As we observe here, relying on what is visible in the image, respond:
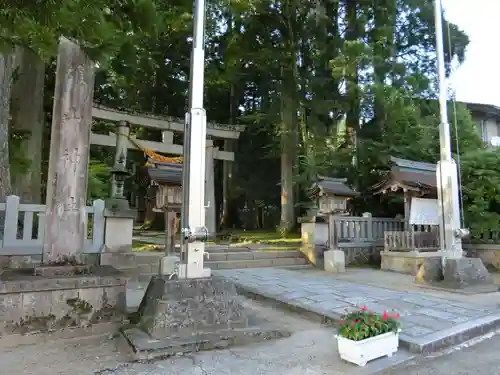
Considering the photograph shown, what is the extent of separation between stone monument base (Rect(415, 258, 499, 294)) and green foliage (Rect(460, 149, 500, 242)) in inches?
157

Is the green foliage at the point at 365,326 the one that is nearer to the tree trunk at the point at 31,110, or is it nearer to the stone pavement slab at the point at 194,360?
the stone pavement slab at the point at 194,360

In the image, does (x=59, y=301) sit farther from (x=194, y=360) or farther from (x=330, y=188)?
(x=330, y=188)

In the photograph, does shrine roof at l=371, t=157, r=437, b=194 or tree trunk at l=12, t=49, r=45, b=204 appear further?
shrine roof at l=371, t=157, r=437, b=194

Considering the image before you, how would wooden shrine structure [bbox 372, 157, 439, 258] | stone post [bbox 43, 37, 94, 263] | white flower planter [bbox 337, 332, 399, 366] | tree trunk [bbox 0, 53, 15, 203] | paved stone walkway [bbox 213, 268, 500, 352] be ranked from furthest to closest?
wooden shrine structure [bbox 372, 157, 439, 258] < tree trunk [bbox 0, 53, 15, 203] < stone post [bbox 43, 37, 94, 263] < paved stone walkway [bbox 213, 268, 500, 352] < white flower planter [bbox 337, 332, 399, 366]

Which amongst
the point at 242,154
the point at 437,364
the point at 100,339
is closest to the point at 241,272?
the point at 100,339

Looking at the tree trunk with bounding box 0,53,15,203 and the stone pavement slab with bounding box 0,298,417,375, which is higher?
the tree trunk with bounding box 0,53,15,203

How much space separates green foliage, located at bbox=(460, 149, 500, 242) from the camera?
37.2 ft

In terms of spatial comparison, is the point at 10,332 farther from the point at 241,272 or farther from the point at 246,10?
the point at 246,10

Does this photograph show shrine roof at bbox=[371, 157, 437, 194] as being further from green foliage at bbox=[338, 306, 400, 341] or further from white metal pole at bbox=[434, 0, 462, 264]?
green foliage at bbox=[338, 306, 400, 341]

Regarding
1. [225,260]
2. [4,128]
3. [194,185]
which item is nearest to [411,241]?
[225,260]

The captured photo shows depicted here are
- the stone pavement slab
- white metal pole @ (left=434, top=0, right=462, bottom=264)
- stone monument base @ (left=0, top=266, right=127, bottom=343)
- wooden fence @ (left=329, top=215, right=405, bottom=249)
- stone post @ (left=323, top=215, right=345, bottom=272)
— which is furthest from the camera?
wooden fence @ (left=329, top=215, right=405, bottom=249)

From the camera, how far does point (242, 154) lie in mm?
21969

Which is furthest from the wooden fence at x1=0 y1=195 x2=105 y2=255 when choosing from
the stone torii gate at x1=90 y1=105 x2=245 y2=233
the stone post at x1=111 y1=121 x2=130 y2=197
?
the stone post at x1=111 y1=121 x2=130 y2=197

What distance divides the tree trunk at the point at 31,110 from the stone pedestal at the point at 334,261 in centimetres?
875
